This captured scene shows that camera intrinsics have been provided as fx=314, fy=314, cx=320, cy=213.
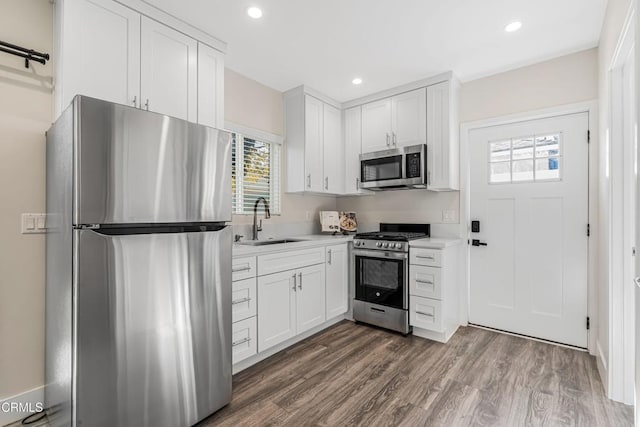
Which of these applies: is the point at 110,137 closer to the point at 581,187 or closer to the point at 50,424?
the point at 50,424

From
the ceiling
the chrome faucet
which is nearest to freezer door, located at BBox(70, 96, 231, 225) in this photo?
the ceiling

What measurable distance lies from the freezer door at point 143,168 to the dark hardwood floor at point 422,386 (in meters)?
1.23

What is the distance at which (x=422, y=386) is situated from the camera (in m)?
2.13

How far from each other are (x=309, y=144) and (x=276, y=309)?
1.79m

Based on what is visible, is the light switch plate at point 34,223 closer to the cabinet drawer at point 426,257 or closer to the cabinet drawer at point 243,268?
the cabinet drawer at point 243,268

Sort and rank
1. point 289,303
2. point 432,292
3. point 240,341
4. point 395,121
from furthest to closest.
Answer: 1. point 395,121
2. point 432,292
3. point 289,303
4. point 240,341

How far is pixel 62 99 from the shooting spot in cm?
177

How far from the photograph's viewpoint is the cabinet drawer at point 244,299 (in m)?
2.22

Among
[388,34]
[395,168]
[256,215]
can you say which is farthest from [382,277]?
[388,34]

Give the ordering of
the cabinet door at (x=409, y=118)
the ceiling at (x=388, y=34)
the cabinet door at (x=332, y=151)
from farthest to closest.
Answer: the cabinet door at (x=332, y=151) < the cabinet door at (x=409, y=118) < the ceiling at (x=388, y=34)

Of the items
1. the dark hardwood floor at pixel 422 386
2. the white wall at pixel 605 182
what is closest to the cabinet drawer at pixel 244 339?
the dark hardwood floor at pixel 422 386

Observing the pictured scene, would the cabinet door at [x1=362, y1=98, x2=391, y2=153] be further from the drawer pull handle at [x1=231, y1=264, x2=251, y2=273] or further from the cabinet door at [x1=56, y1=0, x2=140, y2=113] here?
the cabinet door at [x1=56, y1=0, x2=140, y2=113]

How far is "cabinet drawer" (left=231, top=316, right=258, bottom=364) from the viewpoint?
2.22 m

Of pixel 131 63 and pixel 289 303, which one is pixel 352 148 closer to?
pixel 289 303
